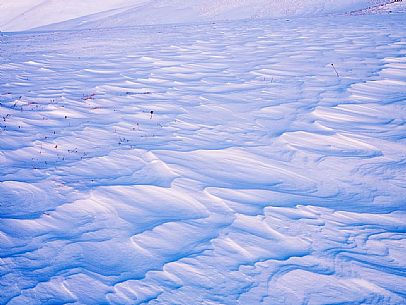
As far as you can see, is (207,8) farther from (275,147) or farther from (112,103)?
(275,147)

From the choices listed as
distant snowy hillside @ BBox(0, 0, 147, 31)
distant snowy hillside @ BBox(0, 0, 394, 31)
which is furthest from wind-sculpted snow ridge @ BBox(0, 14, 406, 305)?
distant snowy hillside @ BBox(0, 0, 147, 31)

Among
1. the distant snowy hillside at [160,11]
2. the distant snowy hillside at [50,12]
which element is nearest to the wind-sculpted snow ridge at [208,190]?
the distant snowy hillside at [160,11]

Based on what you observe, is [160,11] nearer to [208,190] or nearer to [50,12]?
[50,12]

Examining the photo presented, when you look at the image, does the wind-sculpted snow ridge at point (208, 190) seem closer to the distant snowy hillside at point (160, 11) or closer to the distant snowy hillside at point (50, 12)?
the distant snowy hillside at point (160, 11)

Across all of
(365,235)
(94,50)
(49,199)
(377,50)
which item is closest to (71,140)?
(49,199)

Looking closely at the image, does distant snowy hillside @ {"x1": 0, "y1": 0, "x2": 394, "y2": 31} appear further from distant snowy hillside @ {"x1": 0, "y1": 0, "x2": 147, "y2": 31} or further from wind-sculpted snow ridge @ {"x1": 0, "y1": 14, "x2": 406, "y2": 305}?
wind-sculpted snow ridge @ {"x1": 0, "y1": 14, "x2": 406, "y2": 305}

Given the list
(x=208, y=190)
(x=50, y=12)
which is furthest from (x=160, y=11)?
(x=208, y=190)
